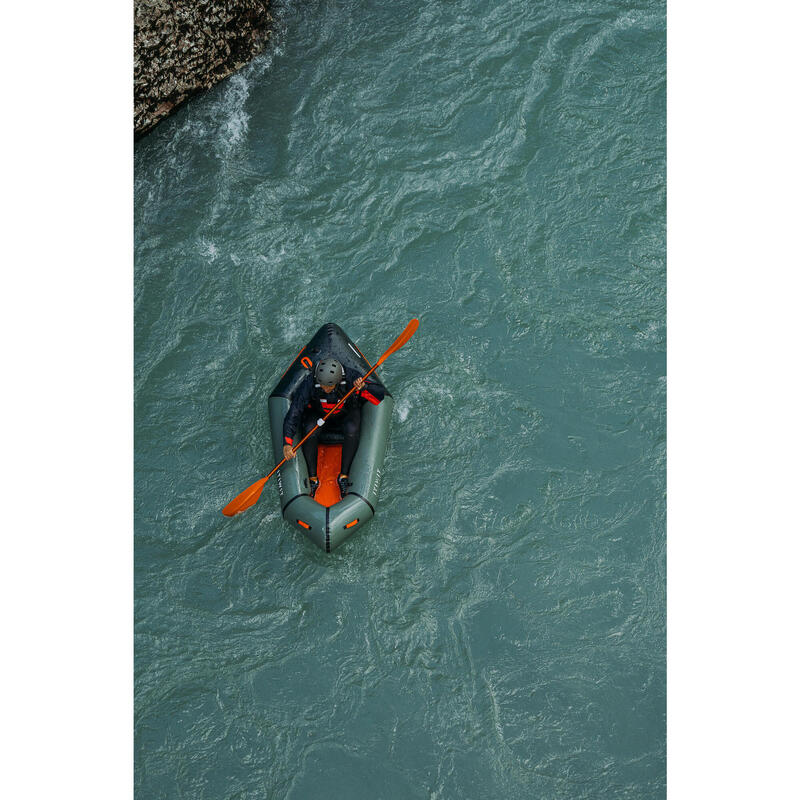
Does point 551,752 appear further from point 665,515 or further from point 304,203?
point 304,203

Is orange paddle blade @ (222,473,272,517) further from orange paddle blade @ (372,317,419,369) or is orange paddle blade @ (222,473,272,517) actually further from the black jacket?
orange paddle blade @ (372,317,419,369)

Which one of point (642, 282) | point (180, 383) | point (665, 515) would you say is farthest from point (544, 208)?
point (180, 383)

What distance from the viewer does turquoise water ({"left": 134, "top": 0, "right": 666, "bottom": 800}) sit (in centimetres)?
684

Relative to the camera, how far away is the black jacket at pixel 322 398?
23.3 ft

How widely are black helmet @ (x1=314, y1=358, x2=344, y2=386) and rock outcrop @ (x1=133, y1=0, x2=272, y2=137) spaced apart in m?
3.41

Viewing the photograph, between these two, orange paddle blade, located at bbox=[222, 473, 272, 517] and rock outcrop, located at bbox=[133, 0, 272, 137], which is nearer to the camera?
orange paddle blade, located at bbox=[222, 473, 272, 517]

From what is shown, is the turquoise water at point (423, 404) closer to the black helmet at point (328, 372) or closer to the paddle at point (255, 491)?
the paddle at point (255, 491)

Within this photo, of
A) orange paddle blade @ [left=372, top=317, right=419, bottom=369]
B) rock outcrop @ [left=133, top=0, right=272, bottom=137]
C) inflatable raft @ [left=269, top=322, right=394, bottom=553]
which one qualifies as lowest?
→ inflatable raft @ [left=269, top=322, right=394, bottom=553]

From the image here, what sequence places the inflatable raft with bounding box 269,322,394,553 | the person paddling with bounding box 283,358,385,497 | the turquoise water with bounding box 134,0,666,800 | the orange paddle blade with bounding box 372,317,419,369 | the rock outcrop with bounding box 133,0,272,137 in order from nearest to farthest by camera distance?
the turquoise water with bounding box 134,0,666,800 < the inflatable raft with bounding box 269,322,394,553 < the person paddling with bounding box 283,358,385,497 < the orange paddle blade with bounding box 372,317,419,369 < the rock outcrop with bounding box 133,0,272,137

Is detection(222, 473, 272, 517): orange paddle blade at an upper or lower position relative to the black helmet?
lower

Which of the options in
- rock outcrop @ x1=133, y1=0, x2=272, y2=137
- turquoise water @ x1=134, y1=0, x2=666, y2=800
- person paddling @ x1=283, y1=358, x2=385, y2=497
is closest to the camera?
turquoise water @ x1=134, y1=0, x2=666, y2=800

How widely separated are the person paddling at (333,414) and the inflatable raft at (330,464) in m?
0.05

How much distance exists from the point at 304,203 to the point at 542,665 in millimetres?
4485

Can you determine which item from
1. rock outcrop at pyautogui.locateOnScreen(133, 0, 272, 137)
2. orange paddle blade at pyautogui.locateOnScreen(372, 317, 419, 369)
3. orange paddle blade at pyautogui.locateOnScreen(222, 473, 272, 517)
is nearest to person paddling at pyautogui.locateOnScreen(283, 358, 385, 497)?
orange paddle blade at pyautogui.locateOnScreen(222, 473, 272, 517)
